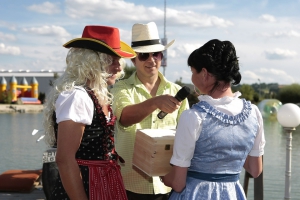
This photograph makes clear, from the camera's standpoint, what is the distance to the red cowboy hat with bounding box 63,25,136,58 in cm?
208

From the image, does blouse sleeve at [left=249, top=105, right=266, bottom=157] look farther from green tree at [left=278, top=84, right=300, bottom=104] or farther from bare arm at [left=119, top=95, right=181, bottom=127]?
green tree at [left=278, top=84, right=300, bottom=104]

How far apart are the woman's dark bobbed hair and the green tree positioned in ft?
161

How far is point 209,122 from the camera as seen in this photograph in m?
1.95

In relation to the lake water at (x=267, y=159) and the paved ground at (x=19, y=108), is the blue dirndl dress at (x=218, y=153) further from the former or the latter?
the paved ground at (x=19, y=108)

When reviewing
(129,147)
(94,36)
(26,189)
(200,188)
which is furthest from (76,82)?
(26,189)

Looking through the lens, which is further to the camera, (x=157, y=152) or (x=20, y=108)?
(x=20, y=108)

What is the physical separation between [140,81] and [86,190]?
1.01 metres

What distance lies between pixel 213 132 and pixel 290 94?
5118 centimetres

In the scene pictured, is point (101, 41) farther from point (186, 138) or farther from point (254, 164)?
point (254, 164)

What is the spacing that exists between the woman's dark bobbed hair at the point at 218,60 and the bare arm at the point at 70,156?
55 centimetres

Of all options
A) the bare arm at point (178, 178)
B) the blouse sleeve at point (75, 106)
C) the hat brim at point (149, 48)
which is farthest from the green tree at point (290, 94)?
the blouse sleeve at point (75, 106)

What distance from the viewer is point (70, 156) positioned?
1.89 m

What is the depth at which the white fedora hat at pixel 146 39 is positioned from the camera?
2.91m

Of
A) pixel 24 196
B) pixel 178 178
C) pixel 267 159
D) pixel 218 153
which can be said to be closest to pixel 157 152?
pixel 178 178
